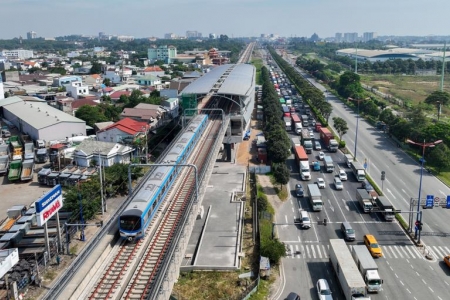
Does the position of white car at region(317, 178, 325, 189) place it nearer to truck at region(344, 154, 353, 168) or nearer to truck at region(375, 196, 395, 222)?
truck at region(344, 154, 353, 168)

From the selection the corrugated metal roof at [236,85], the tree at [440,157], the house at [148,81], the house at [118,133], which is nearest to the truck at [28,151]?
the house at [118,133]

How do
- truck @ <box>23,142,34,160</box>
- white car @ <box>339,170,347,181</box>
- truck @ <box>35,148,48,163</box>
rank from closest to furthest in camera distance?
white car @ <box>339,170,347,181</box> < truck @ <box>23,142,34,160</box> < truck @ <box>35,148,48,163</box>

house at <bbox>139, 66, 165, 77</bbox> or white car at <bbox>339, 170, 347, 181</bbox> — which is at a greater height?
house at <bbox>139, 66, 165, 77</bbox>

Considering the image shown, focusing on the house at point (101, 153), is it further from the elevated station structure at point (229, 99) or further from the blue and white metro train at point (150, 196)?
the blue and white metro train at point (150, 196)

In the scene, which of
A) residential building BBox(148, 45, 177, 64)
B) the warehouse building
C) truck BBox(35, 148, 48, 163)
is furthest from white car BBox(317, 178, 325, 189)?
residential building BBox(148, 45, 177, 64)

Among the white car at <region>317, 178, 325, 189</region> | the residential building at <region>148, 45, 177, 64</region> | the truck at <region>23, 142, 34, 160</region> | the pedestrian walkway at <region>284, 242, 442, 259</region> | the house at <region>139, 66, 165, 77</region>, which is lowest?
the pedestrian walkway at <region>284, 242, 442, 259</region>

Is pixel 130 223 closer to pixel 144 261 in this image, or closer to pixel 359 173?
pixel 144 261
